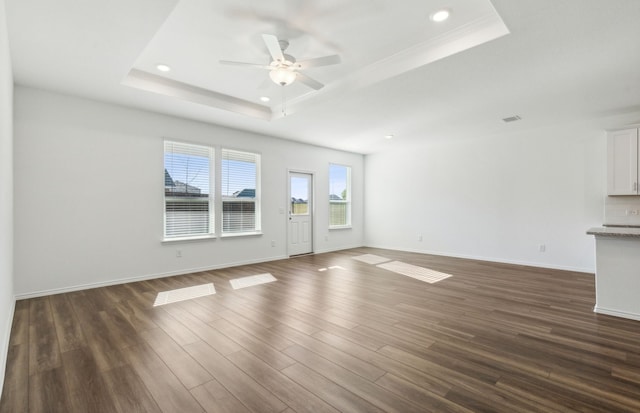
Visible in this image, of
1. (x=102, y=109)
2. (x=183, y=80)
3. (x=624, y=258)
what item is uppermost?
(x=183, y=80)

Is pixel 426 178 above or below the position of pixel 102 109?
below

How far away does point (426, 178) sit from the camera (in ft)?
23.9

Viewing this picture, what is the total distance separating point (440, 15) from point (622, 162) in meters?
4.24

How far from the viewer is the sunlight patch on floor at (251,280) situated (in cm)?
441

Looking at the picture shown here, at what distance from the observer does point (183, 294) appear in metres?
3.94

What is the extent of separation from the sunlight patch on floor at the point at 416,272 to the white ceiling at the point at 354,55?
2705mm

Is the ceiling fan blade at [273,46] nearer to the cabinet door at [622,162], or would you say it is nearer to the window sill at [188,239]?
the window sill at [188,239]

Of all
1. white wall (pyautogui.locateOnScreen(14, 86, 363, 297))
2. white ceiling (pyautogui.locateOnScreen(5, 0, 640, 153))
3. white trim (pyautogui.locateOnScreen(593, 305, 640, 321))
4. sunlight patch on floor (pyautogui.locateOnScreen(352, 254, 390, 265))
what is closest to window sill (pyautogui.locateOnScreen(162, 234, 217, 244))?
white wall (pyautogui.locateOnScreen(14, 86, 363, 297))

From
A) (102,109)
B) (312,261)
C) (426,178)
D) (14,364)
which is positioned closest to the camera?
(14,364)

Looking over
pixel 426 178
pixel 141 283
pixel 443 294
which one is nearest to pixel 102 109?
pixel 141 283

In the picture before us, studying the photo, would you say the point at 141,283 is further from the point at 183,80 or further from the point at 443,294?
the point at 443,294

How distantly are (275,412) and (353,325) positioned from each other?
1.38 meters

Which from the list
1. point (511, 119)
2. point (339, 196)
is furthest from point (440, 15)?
point (339, 196)

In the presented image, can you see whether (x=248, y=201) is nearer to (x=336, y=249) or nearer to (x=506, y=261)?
(x=336, y=249)
